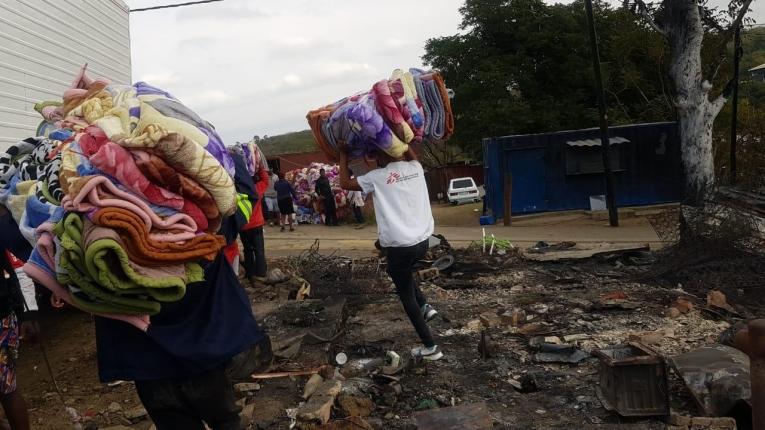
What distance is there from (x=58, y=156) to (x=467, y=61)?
26.4 m

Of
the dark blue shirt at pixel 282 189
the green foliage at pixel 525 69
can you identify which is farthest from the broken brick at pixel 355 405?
the green foliage at pixel 525 69

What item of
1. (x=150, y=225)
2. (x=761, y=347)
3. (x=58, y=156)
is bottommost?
(x=761, y=347)

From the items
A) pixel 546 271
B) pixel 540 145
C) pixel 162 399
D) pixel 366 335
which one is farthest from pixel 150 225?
pixel 540 145

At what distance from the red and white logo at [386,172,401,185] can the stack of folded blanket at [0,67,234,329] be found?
208 cm

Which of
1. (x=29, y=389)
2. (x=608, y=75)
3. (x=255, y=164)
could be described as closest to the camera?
(x=29, y=389)

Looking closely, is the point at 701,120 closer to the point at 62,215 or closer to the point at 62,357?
the point at 62,357

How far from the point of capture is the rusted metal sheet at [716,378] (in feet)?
10.2

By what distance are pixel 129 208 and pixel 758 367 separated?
2.09 metres

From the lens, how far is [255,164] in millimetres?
7668

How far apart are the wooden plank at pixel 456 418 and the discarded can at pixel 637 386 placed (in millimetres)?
754

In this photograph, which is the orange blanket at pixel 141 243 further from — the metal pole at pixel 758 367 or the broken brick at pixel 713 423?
the broken brick at pixel 713 423

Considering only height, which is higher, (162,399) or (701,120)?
(701,120)

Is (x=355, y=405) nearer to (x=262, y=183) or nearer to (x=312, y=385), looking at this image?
(x=312, y=385)

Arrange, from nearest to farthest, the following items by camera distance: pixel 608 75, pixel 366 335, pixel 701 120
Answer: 1. pixel 366 335
2. pixel 701 120
3. pixel 608 75
